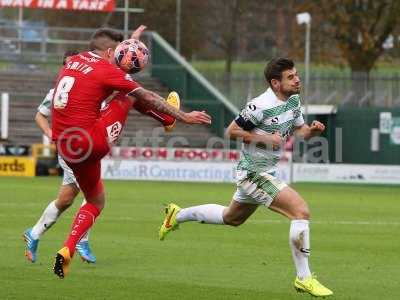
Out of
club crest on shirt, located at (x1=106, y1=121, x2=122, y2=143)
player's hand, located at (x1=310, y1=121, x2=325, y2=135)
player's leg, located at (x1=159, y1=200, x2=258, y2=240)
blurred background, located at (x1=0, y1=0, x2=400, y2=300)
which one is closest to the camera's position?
club crest on shirt, located at (x1=106, y1=121, x2=122, y2=143)

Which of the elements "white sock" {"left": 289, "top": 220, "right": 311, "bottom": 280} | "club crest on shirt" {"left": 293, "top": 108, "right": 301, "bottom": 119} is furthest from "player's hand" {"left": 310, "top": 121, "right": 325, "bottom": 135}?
"white sock" {"left": 289, "top": 220, "right": 311, "bottom": 280}

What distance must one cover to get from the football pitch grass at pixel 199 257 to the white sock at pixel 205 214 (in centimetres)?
50

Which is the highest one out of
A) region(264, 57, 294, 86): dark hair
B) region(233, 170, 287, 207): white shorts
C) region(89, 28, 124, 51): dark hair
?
region(89, 28, 124, 51): dark hair

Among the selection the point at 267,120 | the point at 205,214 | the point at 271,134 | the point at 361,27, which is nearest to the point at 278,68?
the point at 267,120

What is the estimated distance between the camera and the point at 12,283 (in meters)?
11.8

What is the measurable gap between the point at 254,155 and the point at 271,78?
2.52 ft

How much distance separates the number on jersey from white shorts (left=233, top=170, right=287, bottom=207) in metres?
1.97

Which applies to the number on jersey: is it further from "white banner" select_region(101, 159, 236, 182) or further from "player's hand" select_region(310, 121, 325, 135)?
"white banner" select_region(101, 159, 236, 182)

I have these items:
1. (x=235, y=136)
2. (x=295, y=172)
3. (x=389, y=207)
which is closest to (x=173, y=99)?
(x=235, y=136)

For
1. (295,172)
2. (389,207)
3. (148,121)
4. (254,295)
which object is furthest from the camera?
(148,121)

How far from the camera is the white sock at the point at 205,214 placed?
13.3 meters

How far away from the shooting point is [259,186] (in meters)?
12.2

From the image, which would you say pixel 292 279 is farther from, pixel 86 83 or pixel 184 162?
pixel 184 162

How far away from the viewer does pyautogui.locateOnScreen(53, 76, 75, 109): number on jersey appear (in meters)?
11.5
